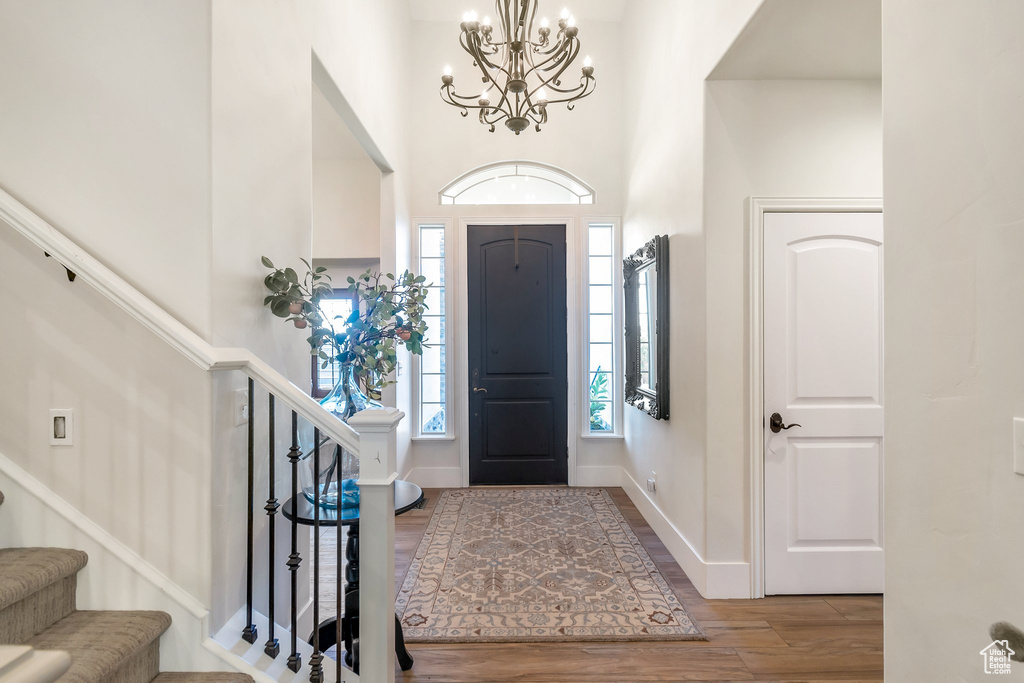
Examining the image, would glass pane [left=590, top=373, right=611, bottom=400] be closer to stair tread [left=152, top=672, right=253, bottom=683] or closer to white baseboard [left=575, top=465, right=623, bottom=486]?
white baseboard [left=575, top=465, right=623, bottom=486]

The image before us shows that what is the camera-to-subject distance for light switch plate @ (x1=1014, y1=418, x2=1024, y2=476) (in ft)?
3.19

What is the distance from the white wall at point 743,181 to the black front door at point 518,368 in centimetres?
198

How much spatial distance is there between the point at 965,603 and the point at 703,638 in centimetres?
128

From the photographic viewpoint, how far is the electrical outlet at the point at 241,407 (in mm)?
1570

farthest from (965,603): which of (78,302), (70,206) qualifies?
(70,206)

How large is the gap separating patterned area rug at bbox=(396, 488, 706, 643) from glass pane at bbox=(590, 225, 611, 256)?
2195mm

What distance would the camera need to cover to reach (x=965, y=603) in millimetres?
1101

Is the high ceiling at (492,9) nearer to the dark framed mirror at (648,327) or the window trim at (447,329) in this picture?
the window trim at (447,329)

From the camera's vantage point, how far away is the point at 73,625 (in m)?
1.33

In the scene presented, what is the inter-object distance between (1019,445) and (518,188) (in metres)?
4.01

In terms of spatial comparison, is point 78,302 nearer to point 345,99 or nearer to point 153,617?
point 153,617

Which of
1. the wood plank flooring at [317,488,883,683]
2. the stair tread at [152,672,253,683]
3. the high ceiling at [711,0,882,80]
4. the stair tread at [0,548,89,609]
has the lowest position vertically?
the wood plank flooring at [317,488,883,683]

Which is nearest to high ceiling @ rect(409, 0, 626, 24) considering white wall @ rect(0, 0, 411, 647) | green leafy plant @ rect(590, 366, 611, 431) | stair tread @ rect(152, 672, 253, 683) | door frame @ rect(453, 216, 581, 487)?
door frame @ rect(453, 216, 581, 487)

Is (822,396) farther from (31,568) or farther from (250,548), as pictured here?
(31,568)
